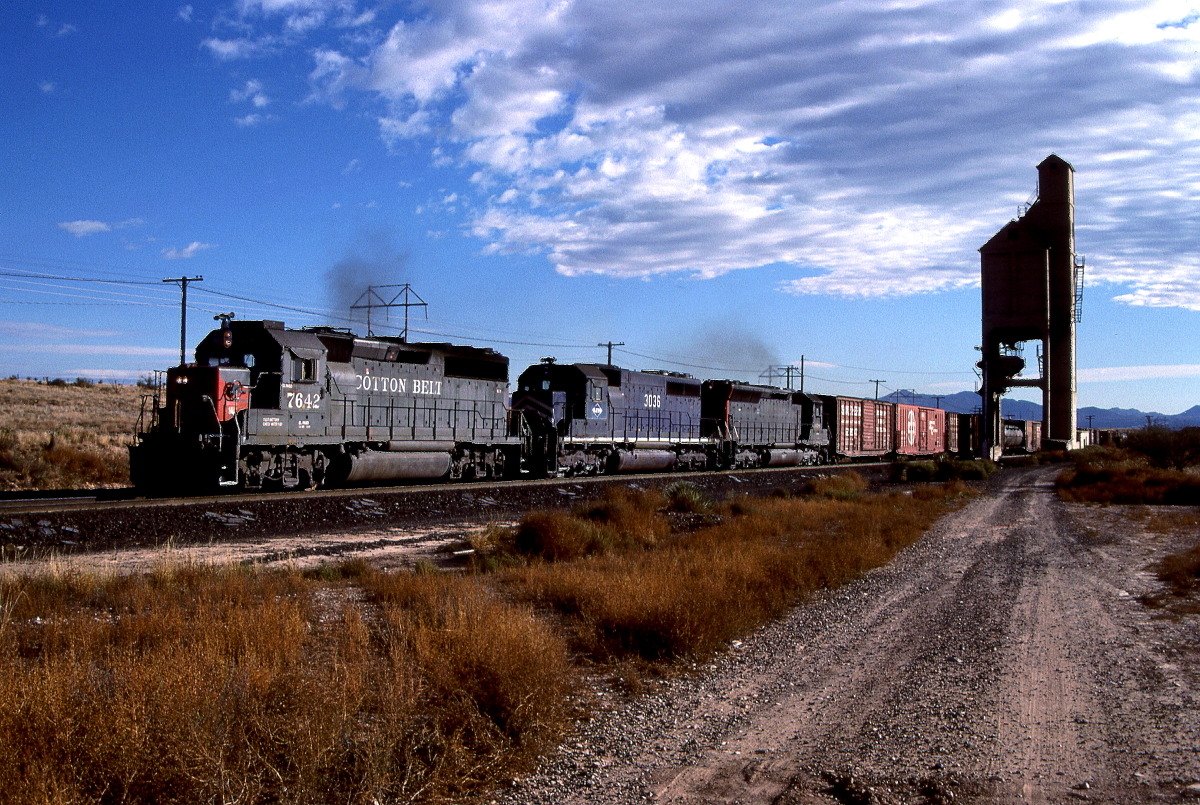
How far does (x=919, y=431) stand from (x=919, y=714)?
53.0 meters

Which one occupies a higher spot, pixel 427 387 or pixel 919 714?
pixel 427 387

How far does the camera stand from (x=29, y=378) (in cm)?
7975

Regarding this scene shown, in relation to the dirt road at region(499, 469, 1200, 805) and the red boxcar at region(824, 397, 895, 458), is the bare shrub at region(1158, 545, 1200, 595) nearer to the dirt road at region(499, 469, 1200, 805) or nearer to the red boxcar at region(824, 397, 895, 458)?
the dirt road at region(499, 469, 1200, 805)

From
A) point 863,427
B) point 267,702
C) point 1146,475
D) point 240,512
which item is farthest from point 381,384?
point 863,427

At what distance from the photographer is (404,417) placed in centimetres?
2245

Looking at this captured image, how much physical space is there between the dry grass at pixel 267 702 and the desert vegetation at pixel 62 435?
65.6ft

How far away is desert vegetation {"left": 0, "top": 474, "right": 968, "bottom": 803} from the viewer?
4.35 m

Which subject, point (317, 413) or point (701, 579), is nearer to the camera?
point (701, 579)

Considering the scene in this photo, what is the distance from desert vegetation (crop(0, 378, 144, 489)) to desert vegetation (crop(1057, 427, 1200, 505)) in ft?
98.6

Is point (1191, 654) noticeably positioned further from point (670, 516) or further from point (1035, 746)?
point (670, 516)

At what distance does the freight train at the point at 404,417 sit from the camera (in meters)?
17.9

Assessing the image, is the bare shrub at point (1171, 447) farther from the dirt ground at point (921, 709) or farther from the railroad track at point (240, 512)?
the dirt ground at point (921, 709)

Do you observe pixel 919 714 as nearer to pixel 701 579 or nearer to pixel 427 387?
pixel 701 579

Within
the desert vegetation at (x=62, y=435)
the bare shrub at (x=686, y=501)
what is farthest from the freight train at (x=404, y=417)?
the bare shrub at (x=686, y=501)
